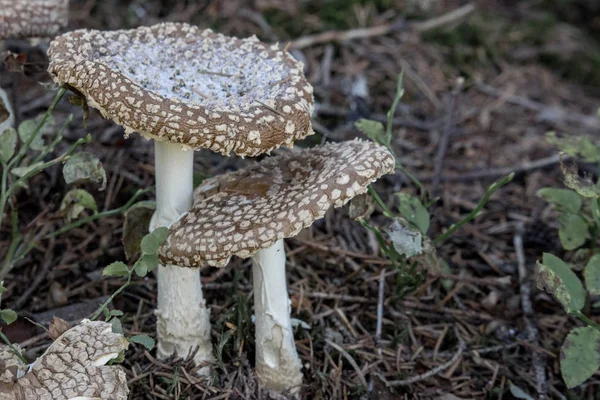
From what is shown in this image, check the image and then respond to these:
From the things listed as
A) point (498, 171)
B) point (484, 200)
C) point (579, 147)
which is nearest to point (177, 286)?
point (484, 200)

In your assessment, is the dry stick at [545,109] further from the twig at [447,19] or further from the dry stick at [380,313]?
the dry stick at [380,313]

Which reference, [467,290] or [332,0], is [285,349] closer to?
[467,290]

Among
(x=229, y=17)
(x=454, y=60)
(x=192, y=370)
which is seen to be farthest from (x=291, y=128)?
(x=454, y=60)

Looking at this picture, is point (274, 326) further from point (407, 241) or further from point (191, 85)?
point (191, 85)

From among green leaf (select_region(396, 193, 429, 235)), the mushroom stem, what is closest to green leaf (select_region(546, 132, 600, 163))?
green leaf (select_region(396, 193, 429, 235))

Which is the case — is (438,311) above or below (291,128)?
below

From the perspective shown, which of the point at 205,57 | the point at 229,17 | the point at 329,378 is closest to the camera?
the point at 205,57
